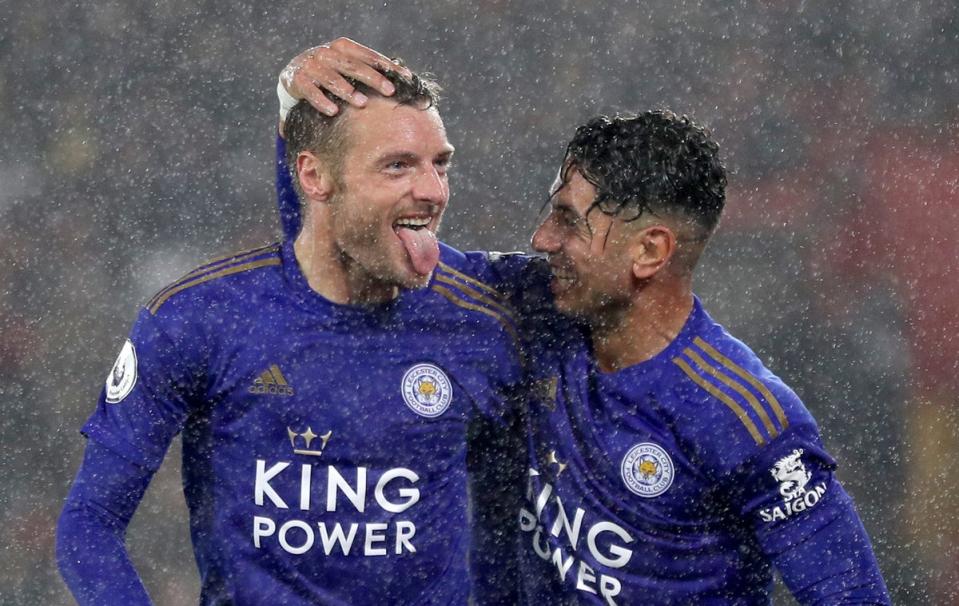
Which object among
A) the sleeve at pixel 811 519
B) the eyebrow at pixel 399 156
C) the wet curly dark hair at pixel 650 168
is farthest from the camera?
the wet curly dark hair at pixel 650 168

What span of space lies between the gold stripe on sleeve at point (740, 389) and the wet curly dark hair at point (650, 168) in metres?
0.28

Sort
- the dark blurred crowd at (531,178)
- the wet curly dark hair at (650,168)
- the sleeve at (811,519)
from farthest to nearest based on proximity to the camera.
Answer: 1. the dark blurred crowd at (531,178)
2. the wet curly dark hair at (650,168)
3. the sleeve at (811,519)

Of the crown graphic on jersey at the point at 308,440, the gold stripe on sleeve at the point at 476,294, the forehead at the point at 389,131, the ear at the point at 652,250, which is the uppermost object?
the forehead at the point at 389,131

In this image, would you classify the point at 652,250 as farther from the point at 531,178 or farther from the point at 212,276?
the point at 531,178

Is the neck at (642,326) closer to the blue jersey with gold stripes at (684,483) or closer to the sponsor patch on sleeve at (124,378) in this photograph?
the blue jersey with gold stripes at (684,483)

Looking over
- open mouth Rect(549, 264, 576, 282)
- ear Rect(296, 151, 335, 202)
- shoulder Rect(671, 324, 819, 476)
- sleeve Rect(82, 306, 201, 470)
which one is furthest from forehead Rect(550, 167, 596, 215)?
sleeve Rect(82, 306, 201, 470)

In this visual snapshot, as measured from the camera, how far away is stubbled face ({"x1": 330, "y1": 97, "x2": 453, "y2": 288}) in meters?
2.50

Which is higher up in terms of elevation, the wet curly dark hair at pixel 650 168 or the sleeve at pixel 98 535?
the wet curly dark hair at pixel 650 168

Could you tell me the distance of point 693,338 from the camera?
2562 mm

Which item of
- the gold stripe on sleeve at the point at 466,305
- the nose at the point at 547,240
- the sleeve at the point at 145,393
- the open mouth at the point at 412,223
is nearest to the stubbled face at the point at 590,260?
the nose at the point at 547,240

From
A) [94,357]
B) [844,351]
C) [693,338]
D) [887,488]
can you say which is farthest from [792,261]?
[693,338]

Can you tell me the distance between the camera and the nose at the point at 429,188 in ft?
8.19

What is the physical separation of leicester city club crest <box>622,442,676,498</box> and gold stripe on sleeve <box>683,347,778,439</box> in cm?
17

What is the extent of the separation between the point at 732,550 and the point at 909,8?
14.0 ft
